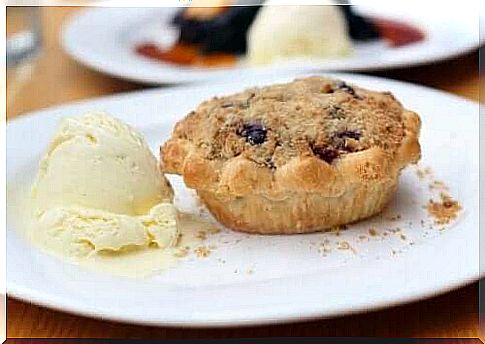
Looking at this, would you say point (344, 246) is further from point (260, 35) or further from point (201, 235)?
point (260, 35)

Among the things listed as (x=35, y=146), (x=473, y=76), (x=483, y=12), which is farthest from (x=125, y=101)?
(x=483, y=12)

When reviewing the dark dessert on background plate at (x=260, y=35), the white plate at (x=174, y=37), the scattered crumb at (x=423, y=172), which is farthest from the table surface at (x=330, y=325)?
the dark dessert on background plate at (x=260, y=35)

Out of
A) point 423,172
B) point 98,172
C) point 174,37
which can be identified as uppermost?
point 98,172

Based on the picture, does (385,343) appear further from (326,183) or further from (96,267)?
(96,267)

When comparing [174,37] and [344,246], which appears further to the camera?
[174,37]

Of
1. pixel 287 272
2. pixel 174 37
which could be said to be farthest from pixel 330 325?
pixel 174 37

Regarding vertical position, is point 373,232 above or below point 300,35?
above
